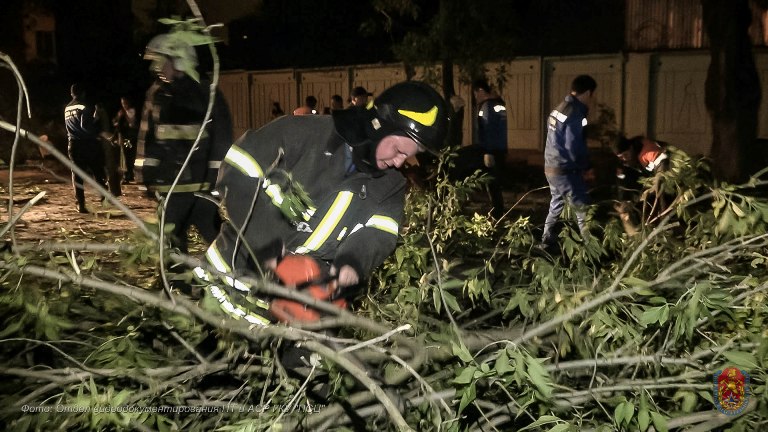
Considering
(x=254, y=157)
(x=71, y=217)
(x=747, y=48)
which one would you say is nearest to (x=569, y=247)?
(x=254, y=157)

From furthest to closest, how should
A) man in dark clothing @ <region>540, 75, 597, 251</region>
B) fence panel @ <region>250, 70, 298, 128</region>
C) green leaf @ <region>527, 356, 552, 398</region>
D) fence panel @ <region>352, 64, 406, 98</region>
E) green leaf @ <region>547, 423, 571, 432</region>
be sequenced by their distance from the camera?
fence panel @ <region>250, 70, 298, 128</region> < fence panel @ <region>352, 64, 406, 98</region> < man in dark clothing @ <region>540, 75, 597, 251</region> < green leaf @ <region>547, 423, 571, 432</region> < green leaf @ <region>527, 356, 552, 398</region>

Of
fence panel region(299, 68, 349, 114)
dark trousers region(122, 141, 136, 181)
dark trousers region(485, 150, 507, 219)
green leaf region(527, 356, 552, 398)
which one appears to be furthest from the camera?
fence panel region(299, 68, 349, 114)

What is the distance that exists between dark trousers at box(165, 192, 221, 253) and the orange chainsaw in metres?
1.64

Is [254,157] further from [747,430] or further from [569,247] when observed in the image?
[747,430]

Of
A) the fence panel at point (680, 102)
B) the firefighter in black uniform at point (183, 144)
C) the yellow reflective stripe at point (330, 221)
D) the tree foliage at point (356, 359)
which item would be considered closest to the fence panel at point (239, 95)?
the fence panel at point (680, 102)

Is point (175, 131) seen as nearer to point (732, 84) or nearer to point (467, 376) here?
point (467, 376)

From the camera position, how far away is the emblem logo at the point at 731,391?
2.62 meters

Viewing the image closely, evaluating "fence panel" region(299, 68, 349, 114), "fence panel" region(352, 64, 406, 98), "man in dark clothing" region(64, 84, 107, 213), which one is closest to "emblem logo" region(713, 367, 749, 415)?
"man in dark clothing" region(64, 84, 107, 213)

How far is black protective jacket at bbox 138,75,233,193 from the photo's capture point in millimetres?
4883

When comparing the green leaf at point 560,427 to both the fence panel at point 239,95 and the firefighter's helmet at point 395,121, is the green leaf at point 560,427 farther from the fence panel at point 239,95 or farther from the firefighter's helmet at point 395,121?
the fence panel at point 239,95

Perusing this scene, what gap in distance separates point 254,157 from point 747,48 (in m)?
10.2

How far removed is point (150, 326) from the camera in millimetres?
2834

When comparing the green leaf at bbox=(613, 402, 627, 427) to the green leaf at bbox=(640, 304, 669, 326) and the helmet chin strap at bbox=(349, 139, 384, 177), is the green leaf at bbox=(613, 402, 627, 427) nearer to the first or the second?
the green leaf at bbox=(640, 304, 669, 326)

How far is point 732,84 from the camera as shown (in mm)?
11469
